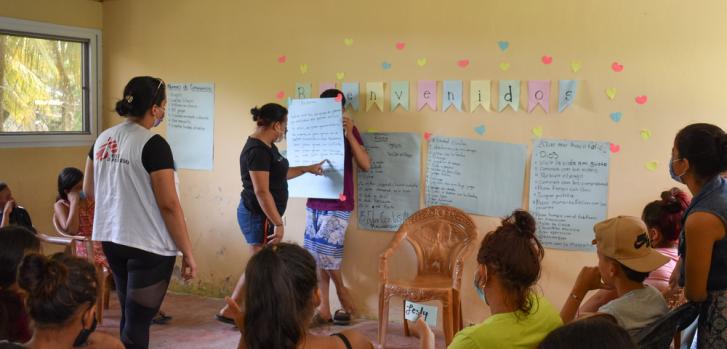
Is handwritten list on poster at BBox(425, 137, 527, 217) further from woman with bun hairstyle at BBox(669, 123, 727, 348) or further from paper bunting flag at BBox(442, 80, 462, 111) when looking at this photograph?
woman with bun hairstyle at BBox(669, 123, 727, 348)

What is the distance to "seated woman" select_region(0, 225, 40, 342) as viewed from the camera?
213 centimetres

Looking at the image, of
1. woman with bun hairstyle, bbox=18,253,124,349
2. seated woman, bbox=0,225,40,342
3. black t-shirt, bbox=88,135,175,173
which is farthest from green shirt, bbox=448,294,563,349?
black t-shirt, bbox=88,135,175,173

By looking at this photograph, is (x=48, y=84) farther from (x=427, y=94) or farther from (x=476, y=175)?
(x=476, y=175)

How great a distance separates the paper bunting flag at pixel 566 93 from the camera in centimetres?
387

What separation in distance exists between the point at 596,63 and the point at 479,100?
0.69m

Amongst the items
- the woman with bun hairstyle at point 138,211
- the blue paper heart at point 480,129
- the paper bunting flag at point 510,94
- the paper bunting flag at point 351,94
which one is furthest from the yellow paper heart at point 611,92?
the woman with bun hairstyle at point 138,211

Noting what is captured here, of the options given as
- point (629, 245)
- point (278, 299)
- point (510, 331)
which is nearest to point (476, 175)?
point (629, 245)

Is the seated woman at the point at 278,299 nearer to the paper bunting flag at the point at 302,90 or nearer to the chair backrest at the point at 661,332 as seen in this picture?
the chair backrest at the point at 661,332

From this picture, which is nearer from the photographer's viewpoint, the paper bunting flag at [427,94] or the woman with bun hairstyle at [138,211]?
the woman with bun hairstyle at [138,211]

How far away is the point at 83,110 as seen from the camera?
546cm

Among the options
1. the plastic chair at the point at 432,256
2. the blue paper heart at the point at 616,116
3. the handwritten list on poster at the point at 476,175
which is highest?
the blue paper heart at the point at 616,116

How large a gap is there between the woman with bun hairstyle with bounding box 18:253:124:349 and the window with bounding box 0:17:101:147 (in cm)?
349

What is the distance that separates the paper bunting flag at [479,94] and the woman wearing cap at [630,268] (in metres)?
2.00

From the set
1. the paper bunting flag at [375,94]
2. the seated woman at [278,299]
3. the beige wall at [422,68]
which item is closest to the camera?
the seated woman at [278,299]
